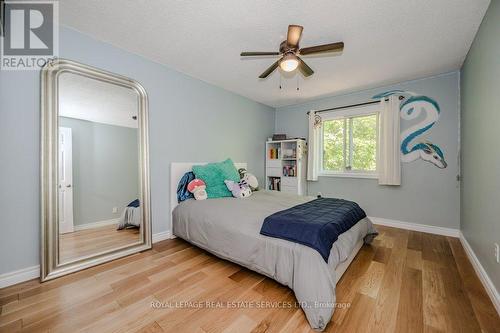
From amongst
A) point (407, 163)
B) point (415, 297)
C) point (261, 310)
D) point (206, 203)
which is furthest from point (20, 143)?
point (407, 163)

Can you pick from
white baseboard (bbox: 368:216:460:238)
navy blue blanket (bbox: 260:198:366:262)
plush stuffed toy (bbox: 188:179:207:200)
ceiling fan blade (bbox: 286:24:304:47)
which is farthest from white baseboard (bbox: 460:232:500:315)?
plush stuffed toy (bbox: 188:179:207:200)

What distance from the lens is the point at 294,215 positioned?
1.79m

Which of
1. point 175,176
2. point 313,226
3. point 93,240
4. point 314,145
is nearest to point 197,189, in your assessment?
point 175,176

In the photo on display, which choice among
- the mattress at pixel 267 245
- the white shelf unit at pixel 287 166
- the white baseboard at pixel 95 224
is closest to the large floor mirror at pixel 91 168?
the white baseboard at pixel 95 224

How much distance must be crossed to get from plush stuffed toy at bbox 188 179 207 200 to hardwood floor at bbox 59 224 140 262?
2.63 feet

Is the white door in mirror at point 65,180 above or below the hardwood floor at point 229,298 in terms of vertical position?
above

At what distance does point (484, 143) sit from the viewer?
1794 millimetres

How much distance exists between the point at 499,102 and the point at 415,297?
1594 mm

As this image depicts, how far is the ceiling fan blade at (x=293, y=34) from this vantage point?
1605 millimetres

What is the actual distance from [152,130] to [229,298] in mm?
2126

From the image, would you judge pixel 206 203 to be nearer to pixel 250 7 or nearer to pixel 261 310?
pixel 261 310

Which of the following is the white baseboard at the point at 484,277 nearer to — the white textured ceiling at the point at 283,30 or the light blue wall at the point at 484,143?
the light blue wall at the point at 484,143

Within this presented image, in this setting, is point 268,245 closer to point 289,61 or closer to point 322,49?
point 289,61

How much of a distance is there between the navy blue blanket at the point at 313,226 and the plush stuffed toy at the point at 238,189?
3.39ft
